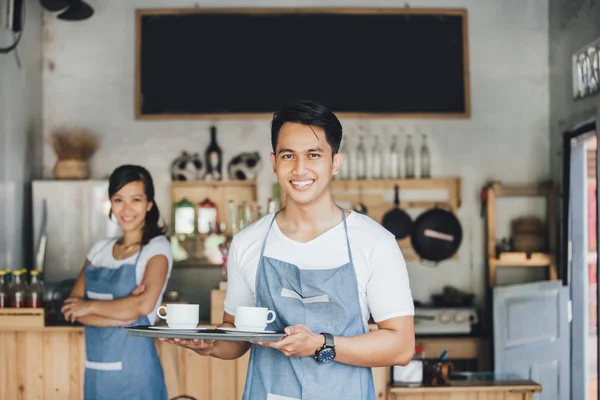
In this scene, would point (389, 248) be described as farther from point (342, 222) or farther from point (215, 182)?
point (215, 182)

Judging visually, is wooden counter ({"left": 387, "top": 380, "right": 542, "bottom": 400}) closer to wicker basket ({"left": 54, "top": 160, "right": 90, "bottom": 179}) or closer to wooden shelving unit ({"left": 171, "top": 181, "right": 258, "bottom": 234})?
wooden shelving unit ({"left": 171, "top": 181, "right": 258, "bottom": 234})

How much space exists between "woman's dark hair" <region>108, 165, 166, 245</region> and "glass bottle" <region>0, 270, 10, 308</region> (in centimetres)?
99

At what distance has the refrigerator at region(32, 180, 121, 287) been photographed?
5.17m

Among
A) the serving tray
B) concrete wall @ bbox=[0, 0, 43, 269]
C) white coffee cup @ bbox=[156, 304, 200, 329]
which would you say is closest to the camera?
the serving tray

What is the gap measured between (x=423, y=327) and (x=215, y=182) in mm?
1787

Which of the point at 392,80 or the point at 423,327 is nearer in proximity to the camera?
the point at 423,327

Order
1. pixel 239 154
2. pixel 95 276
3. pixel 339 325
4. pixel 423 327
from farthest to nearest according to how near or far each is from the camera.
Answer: pixel 239 154 < pixel 423 327 < pixel 95 276 < pixel 339 325

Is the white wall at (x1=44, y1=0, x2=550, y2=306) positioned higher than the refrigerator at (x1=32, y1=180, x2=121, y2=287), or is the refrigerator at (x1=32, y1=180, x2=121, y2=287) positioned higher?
the white wall at (x1=44, y1=0, x2=550, y2=306)

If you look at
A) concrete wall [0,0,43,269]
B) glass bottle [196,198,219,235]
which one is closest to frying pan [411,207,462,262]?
glass bottle [196,198,219,235]

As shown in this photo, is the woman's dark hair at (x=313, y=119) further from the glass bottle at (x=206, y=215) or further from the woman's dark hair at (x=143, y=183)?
the glass bottle at (x=206, y=215)

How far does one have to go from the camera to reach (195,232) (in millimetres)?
5527

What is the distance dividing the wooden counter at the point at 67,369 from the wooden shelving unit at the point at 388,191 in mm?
2177

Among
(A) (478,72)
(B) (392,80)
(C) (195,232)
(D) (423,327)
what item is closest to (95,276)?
(C) (195,232)

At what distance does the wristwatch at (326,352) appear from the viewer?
1.89m
